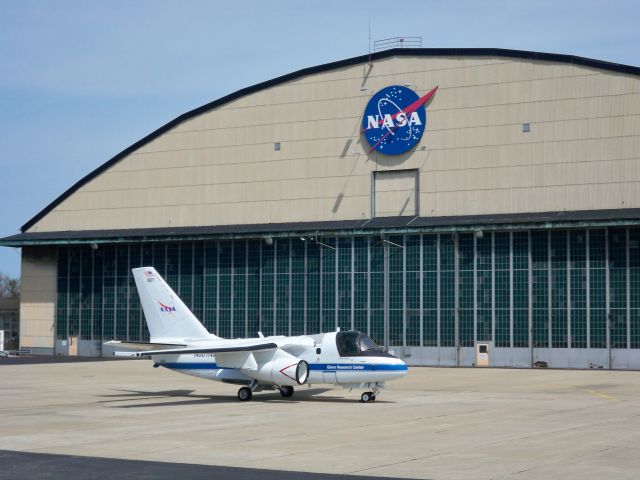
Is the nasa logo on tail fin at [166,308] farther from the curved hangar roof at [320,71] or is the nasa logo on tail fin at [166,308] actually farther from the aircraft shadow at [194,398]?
the curved hangar roof at [320,71]

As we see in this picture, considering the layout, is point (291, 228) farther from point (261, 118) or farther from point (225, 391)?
point (225, 391)

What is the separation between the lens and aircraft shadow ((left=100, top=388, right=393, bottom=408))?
30.3 meters

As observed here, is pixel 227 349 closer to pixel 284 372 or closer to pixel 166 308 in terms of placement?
pixel 284 372

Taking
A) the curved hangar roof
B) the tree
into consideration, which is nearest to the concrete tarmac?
the curved hangar roof

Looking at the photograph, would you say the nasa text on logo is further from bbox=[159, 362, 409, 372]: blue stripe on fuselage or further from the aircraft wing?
the aircraft wing

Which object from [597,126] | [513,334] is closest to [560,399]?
[513,334]

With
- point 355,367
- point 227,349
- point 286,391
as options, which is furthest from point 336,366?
point 227,349

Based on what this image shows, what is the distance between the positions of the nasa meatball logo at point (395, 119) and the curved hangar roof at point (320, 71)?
1.25 metres

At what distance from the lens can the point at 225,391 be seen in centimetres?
3528

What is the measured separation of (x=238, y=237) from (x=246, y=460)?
41556 mm

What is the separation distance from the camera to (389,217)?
56.3 m

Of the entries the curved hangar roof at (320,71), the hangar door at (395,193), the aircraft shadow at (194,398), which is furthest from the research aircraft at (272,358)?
the hangar door at (395,193)

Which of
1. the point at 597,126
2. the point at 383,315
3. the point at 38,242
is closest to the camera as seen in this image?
the point at 597,126

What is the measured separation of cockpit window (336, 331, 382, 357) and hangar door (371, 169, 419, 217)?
26524mm
